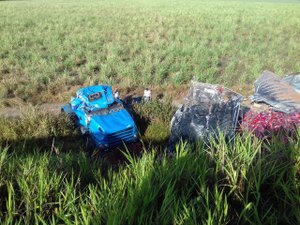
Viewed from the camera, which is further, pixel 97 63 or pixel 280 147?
pixel 97 63

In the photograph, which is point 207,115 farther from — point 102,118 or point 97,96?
point 97,96

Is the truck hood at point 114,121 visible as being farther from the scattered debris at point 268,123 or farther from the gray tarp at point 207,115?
the scattered debris at point 268,123

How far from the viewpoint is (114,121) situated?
5668 millimetres

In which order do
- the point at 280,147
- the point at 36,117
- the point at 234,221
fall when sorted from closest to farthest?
the point at 234,221
the point at 280,147
the point at 36,117

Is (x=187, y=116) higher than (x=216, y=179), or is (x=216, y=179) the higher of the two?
(x=216, y=179)

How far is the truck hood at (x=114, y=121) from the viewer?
5.45 metres

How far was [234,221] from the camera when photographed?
6.95ft

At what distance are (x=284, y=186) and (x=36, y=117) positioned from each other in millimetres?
5150

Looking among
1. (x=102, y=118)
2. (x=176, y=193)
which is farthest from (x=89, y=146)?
(x=176, y=193)

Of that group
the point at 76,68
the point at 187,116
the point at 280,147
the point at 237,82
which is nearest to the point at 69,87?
the point at 76,68

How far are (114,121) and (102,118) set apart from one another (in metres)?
0.23

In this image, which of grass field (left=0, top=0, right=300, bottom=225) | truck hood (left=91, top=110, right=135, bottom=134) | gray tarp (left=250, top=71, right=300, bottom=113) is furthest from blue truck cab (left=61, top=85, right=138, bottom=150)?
gray tarp (left=250, top=71, right=300, bottom=113)

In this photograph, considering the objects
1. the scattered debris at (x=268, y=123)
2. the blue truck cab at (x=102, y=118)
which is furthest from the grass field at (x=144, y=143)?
the scattered debris at (x=268, y=123)

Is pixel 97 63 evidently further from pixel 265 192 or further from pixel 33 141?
pixel 265 192
